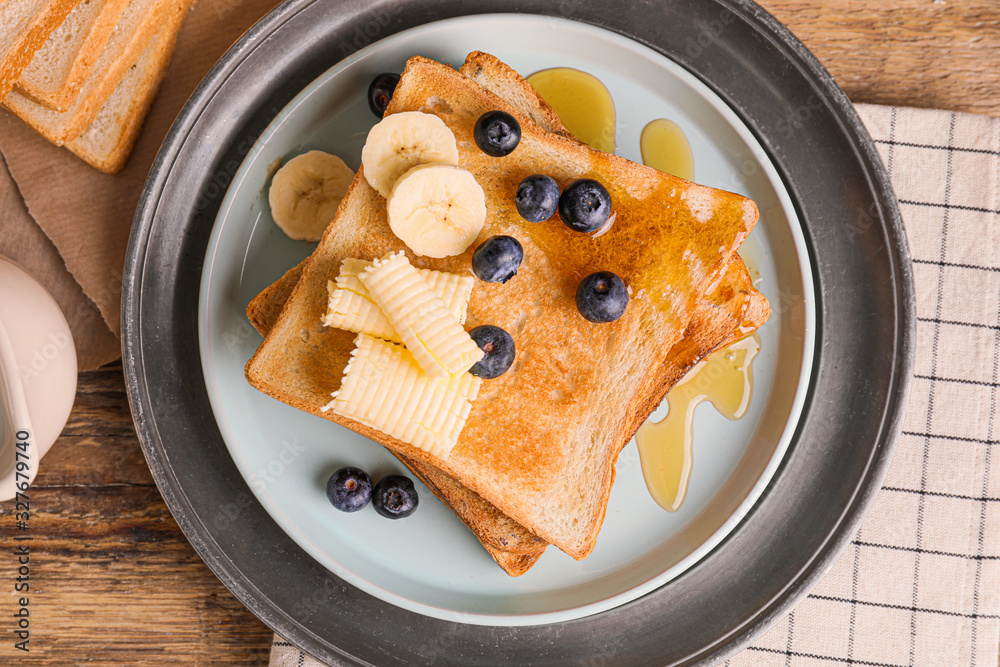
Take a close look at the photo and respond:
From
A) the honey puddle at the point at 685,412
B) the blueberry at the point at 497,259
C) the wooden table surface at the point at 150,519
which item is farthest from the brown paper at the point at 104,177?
the honey puddle at the point at 685,412

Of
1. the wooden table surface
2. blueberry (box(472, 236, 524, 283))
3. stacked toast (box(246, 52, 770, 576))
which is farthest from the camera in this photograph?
the wooden table surface

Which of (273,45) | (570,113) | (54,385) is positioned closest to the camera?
(54,385)

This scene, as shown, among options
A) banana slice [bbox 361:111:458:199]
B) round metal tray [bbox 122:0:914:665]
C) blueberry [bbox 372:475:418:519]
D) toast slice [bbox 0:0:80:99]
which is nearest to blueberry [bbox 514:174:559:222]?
banana slice [bbox 361:111:458:199]

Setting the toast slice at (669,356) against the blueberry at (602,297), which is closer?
the blueberry at (602,297)

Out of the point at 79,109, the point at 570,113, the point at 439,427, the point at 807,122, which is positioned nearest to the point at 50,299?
the point at 79,109

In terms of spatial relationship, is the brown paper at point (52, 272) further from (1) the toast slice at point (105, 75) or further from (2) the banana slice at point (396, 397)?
(2) the banana slice at point (396, 397)

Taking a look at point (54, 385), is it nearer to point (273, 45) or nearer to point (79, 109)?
point (79, 109)

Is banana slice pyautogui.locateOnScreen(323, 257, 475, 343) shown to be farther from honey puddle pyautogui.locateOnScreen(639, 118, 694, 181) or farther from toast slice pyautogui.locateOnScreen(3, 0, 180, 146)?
toast slice pyautogui.locateOnScreen(3, 0, 180, 146)
